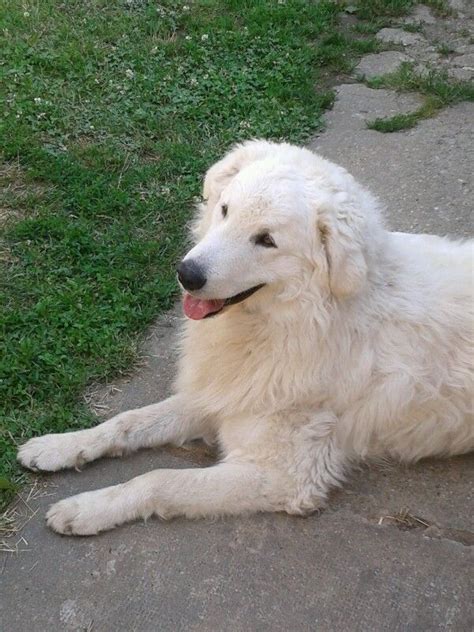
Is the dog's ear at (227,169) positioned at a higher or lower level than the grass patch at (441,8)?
higher

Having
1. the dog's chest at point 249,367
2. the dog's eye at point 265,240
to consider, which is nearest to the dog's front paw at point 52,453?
the dog's chest at point 249,367

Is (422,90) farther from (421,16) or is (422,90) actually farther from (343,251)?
(343,251)

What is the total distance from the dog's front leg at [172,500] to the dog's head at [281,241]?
815mm

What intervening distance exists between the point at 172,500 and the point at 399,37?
597cm

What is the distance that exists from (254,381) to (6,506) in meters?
1.28

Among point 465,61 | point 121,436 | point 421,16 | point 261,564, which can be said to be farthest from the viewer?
point 421,16

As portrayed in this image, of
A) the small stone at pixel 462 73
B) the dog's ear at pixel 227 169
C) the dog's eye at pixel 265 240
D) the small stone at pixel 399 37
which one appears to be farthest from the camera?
the small stone at pixel 399 37

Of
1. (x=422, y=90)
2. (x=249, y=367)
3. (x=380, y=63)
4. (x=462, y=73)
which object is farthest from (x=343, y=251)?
(x=380, y=63)

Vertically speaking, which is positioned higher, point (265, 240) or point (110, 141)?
point (265, 240)

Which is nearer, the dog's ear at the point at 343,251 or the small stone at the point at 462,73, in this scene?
the dog's ear at the point at 343,251

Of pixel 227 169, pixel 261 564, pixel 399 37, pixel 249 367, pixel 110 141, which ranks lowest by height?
pixel 261 564

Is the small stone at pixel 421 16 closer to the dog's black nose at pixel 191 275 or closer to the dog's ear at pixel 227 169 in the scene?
the dog's ear at pixel 227 169

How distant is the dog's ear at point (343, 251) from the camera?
2863 millimetres

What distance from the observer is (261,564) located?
3.02m
